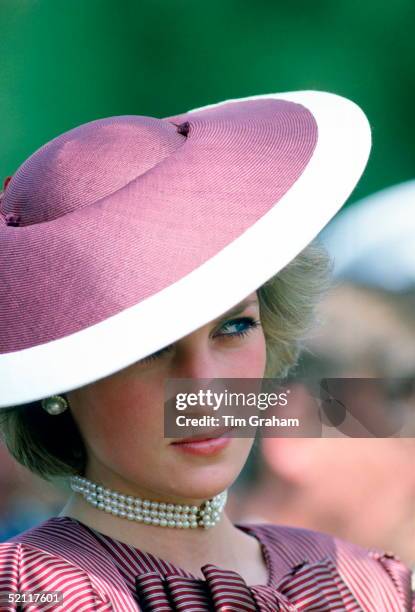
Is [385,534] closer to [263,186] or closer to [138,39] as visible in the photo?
[263,186]

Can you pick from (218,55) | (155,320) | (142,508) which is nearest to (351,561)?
(142,508)

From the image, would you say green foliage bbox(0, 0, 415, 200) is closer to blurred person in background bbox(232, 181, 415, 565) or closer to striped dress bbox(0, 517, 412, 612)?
blurred person in background bbox(232, 181, 415, 565)

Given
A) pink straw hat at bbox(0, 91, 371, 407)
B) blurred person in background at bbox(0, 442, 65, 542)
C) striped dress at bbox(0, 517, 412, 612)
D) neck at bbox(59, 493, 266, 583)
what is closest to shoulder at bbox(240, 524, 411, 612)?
striped dress at bbox(0, 517, 412, 612)

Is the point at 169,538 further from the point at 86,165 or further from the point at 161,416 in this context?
the point at 86,165

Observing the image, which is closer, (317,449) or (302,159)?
(302,159)

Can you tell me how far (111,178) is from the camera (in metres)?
1.20

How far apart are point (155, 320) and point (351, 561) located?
0.67 m

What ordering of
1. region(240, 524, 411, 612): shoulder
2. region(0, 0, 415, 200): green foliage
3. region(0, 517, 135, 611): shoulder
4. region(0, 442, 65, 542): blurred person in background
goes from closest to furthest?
region(0, 517, 135, 611): shoulder, region(240, 524, 411, 612): shoulder, region(0, 442, 65, 542): blurred person in background, region(0, 0, 415, 200): green foliage

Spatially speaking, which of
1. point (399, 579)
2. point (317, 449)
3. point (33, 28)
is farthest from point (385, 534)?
point (33, 28)

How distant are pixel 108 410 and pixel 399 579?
60cm

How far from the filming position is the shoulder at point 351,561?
1.49 meters

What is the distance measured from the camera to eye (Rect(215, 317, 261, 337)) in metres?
1.27

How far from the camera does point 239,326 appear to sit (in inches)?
51.0

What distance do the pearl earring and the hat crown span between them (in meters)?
0.22
